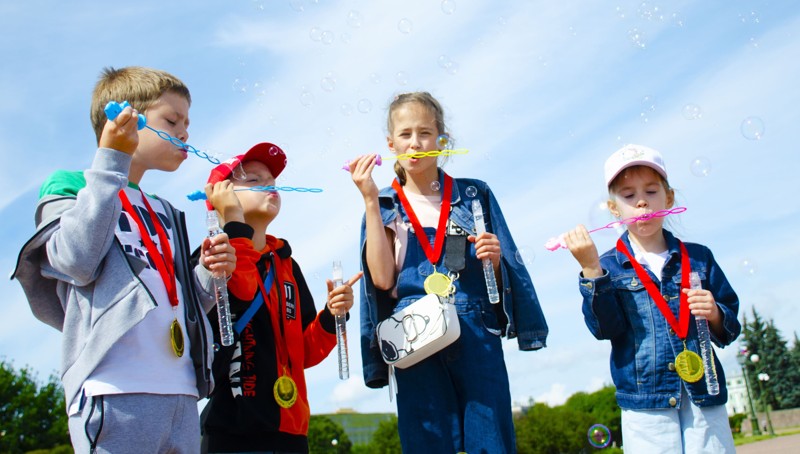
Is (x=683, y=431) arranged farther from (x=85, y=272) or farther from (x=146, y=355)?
(x=85, y=272)

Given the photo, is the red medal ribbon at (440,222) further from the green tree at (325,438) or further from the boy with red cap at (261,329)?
the green tree at (325,438)

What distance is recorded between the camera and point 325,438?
242 ft

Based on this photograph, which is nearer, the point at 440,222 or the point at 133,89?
the point at 133,89

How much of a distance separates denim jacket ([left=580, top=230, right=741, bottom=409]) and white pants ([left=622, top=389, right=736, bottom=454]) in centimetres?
6

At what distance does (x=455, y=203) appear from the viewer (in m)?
4.61

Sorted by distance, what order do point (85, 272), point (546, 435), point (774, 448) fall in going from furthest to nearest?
point (546, 435)
point (774, 448)
point (85, 272)

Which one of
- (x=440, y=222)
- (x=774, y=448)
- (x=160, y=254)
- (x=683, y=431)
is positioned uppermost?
(x=440, y=222)

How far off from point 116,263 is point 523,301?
2204mm

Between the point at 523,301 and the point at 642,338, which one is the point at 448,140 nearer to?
the point at 523,301

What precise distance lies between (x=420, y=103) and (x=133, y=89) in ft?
5.55

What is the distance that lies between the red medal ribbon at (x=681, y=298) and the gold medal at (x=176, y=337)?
263 cm

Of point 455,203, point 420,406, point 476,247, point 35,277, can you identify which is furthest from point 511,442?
point 35,277

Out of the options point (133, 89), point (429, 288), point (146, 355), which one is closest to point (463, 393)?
point (429, 288)

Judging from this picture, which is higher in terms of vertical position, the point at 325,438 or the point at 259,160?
the point at 325,438
